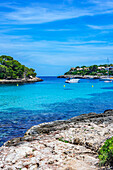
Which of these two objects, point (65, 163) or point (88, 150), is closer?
point (65, 163)

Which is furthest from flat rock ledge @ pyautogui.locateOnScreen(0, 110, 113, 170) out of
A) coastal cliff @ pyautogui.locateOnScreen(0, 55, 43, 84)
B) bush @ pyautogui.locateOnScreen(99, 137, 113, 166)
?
coastal cliff @ pyautogui.locateOnScreen(0, 55, 43, 84)

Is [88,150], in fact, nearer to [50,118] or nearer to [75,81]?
[50,118]

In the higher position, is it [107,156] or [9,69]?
[9,69]

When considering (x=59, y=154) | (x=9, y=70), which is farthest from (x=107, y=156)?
(x=9, y=70)

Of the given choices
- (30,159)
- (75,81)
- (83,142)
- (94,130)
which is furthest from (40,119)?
(75,81)

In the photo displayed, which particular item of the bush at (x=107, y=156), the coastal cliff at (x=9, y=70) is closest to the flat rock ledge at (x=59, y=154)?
the bush at (x=107, y=156)

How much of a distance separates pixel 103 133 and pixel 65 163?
12.9 feet

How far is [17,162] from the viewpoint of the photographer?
755 centimetres

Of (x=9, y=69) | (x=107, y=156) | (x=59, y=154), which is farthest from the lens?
(x=9, y=69)

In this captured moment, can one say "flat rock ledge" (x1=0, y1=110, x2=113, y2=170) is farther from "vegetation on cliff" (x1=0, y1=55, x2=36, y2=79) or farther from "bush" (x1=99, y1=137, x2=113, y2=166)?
"vegetation on cliff" (x1=0, y1=55, x2=36, y2=79)

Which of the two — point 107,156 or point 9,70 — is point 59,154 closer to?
point 107,156

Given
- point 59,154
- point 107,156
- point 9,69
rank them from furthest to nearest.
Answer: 1. point 9,69
2. point 59,154
3. point 107,156

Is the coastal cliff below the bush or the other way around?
the other way around

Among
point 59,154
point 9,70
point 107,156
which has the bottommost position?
point 59,154
